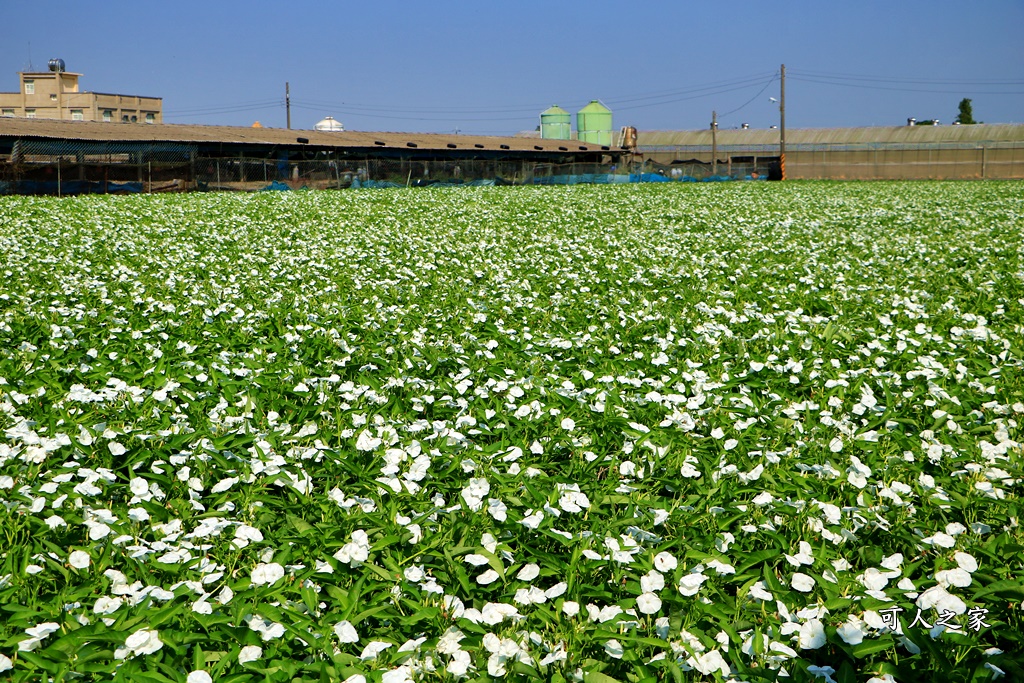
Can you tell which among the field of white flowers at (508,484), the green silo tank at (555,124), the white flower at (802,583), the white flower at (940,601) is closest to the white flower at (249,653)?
the field of white flowers at (508,484)

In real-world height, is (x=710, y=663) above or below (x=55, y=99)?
below

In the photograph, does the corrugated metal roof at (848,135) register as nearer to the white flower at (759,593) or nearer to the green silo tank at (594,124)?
the green silo tank at (594,124)

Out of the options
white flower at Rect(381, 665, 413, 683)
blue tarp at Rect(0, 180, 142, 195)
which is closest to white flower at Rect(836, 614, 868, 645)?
white flower at Rect(381, 665, 413, 683)

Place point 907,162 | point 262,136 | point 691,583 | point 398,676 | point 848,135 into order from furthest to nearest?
point 848,135 < point 907,162 < point 262,136 < point 691,583 < point 398,676

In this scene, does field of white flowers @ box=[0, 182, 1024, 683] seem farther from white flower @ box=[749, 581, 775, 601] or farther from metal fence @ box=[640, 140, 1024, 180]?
metal fence @ box=[640, 140, 1024, 180]

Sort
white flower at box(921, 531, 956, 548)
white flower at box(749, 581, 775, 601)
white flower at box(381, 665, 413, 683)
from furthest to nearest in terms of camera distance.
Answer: white flower at box(921, 531, 956, 548) → white flower at box(749, 581, 775, 601) → white flower at box(381, 665, 413, 683)

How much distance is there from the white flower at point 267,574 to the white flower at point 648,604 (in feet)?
3.67

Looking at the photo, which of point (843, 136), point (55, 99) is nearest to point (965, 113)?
point (843, 136)

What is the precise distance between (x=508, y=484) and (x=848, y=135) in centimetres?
6872

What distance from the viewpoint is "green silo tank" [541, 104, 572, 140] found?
66.2 metres

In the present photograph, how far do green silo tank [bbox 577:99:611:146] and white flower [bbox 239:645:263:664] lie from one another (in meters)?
66.1

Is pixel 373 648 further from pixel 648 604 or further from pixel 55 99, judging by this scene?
pixel 55 99

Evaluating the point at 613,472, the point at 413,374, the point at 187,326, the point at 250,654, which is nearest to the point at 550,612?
the point at 250,654

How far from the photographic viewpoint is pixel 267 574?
8.86 ft
